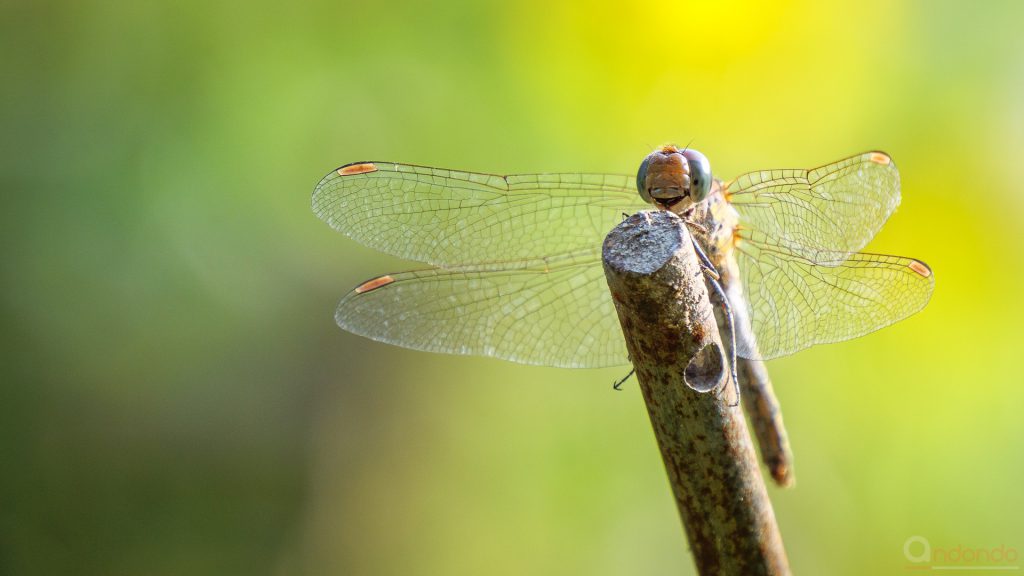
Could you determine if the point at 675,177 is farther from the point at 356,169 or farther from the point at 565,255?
the point at 356,169

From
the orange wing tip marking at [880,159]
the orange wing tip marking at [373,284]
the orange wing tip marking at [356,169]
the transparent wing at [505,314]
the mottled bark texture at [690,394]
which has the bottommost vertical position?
the mottled bark texture at [690,394]

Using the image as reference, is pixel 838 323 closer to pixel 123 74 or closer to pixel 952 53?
pixel 952 53

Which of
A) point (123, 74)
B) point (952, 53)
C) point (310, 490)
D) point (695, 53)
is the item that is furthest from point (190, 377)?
point (952, 53)

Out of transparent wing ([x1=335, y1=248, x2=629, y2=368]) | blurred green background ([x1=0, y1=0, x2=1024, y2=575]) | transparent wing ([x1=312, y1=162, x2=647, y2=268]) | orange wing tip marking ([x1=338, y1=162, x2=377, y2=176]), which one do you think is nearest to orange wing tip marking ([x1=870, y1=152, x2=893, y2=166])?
transparent wing ([x1=312, y1=162, x2=647, y2=268])

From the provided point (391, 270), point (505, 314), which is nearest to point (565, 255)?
point (505, 314)

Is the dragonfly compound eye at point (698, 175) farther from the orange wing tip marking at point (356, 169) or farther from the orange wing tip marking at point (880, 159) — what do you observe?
the orange wing tip marking at point (356, 169)

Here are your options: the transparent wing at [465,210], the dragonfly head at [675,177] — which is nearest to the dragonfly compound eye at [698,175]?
the dragonfly head at [675,177]
